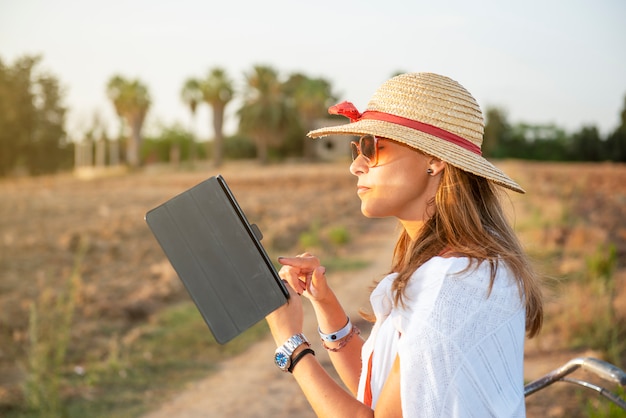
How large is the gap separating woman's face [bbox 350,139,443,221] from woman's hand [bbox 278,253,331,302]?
0.69 ft

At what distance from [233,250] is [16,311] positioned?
6525mm

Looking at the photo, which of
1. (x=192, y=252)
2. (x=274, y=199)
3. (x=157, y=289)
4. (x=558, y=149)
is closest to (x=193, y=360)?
(x=157, y=289)

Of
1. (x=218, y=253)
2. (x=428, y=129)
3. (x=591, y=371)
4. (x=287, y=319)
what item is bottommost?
(x=591, y=371)

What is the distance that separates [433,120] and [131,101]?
49.1 m

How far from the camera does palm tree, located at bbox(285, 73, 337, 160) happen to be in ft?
169

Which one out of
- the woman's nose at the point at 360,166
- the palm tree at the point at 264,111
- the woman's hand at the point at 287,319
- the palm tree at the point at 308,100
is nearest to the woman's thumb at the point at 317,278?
the woman's hand at the point at 287,319

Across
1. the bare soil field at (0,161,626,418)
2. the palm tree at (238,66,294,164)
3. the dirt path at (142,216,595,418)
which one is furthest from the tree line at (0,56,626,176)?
the dirt path at (142,216,595,418)

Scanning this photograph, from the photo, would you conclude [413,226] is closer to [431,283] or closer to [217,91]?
[431,283]

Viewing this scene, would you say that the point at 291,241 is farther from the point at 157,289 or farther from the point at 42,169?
the point at 42,169

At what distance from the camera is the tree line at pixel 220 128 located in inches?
1351

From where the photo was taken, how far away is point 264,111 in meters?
47.4

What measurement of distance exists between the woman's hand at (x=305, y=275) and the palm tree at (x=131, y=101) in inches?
1866

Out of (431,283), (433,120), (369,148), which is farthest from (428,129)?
(431,283)

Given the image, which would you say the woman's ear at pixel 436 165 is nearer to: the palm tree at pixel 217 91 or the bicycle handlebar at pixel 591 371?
the bicycle handlebar at pixel 591 371
